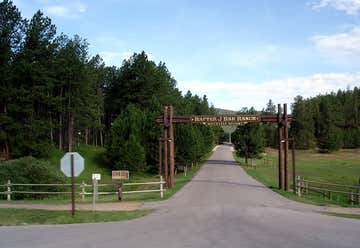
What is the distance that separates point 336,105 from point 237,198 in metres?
128

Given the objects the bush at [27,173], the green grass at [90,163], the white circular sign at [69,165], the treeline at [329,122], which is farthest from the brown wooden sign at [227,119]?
the treeline at [329,122]

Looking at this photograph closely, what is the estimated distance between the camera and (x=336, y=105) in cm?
13750

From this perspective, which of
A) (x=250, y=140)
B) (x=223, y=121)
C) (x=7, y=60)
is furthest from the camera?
(x=250, y=140)

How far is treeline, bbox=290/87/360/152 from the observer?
11202 cm

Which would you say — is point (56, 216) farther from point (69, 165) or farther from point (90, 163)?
point (90, 163)

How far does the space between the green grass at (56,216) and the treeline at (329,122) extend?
292 feet

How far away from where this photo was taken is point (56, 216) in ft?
48.6

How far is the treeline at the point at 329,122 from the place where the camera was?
4410 inches

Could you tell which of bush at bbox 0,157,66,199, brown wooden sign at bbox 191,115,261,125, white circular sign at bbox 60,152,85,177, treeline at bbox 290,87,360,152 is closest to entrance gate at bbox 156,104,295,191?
brown wooden sign at bbox 191,115,261,125

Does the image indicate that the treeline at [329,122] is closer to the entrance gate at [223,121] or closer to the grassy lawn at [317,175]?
the grassy lawn at [317,175]

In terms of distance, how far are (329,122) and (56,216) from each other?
389 ft

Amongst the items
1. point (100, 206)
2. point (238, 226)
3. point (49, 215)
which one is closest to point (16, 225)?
point (49, 215)

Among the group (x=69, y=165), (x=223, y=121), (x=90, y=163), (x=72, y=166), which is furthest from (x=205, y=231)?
(x=90, y=163)

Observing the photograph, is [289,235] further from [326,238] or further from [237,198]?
[237,198]
